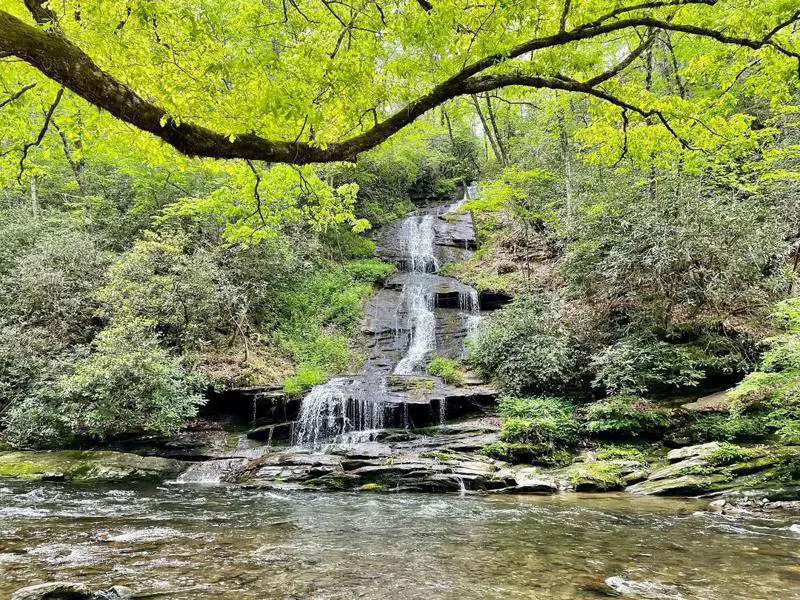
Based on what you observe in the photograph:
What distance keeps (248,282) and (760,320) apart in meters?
15.4

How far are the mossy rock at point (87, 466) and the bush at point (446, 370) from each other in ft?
26.0

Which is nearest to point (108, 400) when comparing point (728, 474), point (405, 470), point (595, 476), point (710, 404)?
point (405, 470)

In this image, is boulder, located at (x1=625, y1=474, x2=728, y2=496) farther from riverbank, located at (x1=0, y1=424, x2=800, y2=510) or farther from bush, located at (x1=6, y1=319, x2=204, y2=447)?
bush, located at (x1=6, y1=319, x2=204, y2=447)

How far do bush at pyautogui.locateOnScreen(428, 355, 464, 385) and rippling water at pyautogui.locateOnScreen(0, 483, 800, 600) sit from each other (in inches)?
264

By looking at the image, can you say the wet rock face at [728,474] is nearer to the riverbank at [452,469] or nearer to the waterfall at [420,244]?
the riverbank at [452,469]

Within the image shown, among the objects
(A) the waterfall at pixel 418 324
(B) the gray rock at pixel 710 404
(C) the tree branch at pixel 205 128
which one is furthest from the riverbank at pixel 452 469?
(C) the tree branch at pixel 205 128

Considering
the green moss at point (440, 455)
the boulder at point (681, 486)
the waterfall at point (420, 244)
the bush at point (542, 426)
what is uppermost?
the waterfall at point (420, 244)

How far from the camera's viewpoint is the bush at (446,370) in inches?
584

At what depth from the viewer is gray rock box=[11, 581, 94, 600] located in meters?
3.23

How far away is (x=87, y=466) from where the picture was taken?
1058 centimetres

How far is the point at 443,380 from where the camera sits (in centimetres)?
1492

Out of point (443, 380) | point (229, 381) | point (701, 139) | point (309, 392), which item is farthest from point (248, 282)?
point (701, 139)

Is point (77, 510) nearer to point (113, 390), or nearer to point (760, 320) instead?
point (113, 390)

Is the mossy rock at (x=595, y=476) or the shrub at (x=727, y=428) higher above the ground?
the shrub at (x=727, y=428)
